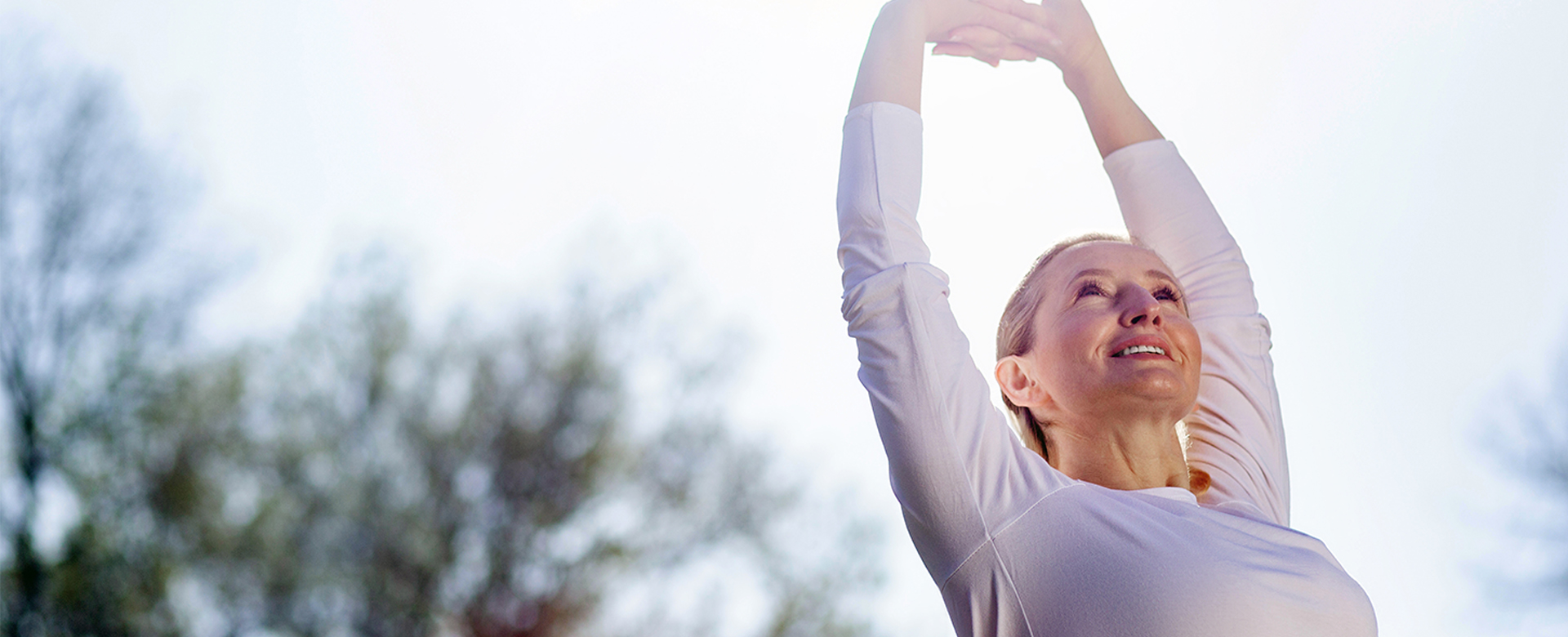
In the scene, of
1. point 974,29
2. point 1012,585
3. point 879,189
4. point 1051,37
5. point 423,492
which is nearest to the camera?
point 1012,585

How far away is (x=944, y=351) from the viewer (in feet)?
3.59

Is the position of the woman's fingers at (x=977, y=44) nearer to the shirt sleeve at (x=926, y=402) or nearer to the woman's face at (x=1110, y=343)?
the woman's face at (x=1110, y=343)

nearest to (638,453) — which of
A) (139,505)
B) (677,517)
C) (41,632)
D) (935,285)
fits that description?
(677,517)

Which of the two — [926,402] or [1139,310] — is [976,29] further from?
[926,402]

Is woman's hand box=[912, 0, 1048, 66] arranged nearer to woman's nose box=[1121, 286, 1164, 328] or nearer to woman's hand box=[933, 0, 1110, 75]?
woman's hand box=[933, 0, 1110, 75]

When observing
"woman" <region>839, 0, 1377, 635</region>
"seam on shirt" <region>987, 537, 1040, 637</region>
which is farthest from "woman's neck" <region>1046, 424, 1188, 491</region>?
"seam on shirt" <region>987, 537, 1040, 637</region>

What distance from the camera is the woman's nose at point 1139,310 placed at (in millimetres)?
1285

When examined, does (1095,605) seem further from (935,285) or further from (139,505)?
(139,505)

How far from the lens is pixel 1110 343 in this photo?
4.20 ft

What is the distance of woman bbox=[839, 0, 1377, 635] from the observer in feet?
3.34

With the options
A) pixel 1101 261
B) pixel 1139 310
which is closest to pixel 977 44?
pixel 1101 261

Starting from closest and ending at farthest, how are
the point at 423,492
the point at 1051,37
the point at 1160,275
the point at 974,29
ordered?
the point at 1160,275
the point at 974,29
the point at 1051,37
the point at 423,492

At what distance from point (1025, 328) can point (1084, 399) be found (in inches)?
5.6

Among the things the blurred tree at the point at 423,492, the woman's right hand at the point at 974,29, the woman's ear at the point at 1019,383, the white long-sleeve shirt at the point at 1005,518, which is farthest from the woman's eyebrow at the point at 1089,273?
the blurred tree at the point at 423,492
